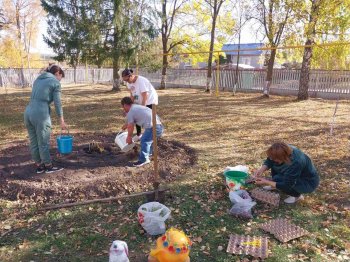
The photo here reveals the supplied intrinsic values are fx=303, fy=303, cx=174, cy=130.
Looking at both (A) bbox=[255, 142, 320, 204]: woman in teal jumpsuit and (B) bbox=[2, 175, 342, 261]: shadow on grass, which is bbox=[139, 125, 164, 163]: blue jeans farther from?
(A) bbox=[255, 142, 320, 204]: woman in teal jumpsuit

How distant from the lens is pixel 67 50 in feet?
53.5

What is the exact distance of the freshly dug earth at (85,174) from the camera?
4.03m

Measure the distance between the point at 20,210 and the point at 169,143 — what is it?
335cm

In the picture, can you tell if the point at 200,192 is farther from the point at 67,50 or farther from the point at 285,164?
Answer: the point at 67,50

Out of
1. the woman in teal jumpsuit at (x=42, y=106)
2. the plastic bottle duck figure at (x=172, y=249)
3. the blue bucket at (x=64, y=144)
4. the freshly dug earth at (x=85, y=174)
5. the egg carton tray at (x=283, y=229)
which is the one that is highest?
the woman in teal jumpsuit at (x=42, y=106)

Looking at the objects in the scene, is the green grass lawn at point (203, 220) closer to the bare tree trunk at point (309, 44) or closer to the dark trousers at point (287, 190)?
the dark trousers at point (287, 190)

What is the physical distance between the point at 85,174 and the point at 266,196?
2629 millimetres

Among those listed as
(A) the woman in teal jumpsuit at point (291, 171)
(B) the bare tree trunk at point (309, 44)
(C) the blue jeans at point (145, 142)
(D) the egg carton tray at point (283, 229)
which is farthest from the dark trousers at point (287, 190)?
(B) the bare tree trunk at point (309, 44)

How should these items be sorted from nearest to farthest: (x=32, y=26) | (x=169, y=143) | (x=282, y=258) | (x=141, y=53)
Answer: (x=282, y=258) → (x=169, y=143) → (x=141, y=53) → (x=32, y=26)

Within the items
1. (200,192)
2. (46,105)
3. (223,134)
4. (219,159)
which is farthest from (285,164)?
(223,134)

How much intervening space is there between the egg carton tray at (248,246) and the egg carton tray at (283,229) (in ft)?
0.57

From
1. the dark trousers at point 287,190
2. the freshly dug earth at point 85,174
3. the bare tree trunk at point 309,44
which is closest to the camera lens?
the dark trousers at point 287,190

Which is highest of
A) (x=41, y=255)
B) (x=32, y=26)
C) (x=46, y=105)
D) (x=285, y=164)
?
(x=32, y=26)

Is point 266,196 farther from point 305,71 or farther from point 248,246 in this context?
point 305,71
